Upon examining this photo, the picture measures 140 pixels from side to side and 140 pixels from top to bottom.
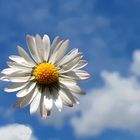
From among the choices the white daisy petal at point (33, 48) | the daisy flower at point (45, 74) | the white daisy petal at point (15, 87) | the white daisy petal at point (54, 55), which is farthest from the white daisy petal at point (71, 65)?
the white daisy petal at point (15, 87)

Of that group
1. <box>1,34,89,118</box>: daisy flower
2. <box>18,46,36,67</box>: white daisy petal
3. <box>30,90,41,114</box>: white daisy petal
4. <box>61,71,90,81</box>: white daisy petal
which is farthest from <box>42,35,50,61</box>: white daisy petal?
<box>30,90,41,114</box>: white daisy petal

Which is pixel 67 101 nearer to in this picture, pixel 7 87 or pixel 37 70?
pixel 7 87

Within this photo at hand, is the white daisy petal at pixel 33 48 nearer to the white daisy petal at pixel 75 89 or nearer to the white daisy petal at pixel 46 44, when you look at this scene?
the white daisy petal at pixel 46 44

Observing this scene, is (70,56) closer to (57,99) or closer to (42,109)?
(57,99)

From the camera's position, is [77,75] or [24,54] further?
[24,54]

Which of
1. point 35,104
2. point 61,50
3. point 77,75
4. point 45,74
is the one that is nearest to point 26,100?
point 35,104
